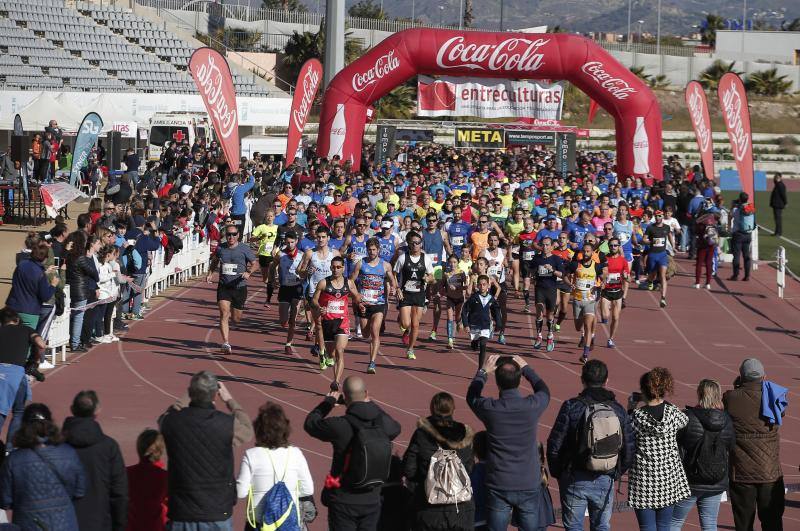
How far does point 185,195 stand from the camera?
84.2ft

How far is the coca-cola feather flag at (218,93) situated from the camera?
27.0m

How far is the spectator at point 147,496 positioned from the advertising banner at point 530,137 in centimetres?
3029

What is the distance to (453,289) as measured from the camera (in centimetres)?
1827

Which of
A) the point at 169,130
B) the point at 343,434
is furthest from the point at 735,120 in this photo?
the point at 343,434

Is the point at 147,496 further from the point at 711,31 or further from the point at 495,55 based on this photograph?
the point at 711,31

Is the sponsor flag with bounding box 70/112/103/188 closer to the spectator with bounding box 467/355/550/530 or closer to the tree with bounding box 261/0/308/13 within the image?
the spectator with bounding box 467/355/550/530

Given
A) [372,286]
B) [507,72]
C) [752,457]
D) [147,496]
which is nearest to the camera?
[147,496]

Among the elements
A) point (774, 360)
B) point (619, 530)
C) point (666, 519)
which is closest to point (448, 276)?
point (774, 360)

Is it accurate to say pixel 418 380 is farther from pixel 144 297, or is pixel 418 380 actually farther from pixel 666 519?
pixel 666 519

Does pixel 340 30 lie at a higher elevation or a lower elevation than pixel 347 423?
higher

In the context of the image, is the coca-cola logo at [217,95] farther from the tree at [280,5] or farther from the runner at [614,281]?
the tree at [280,5]

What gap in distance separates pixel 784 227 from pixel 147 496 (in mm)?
32275

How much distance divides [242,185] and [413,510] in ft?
61.9

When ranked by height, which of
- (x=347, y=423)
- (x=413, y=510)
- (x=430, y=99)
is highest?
(x=430, y=99)
